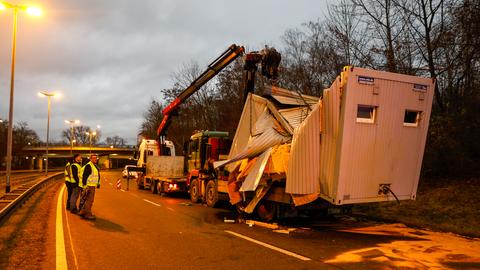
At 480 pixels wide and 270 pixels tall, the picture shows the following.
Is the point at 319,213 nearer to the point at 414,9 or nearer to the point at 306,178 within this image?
the point at 306,178

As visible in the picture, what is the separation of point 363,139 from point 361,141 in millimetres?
74

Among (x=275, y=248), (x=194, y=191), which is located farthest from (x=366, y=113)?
(x=194, y=191)

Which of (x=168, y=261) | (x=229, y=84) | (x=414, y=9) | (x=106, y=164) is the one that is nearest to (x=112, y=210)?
(x=168, y=261)

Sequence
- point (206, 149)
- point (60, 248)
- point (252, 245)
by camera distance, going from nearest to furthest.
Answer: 1. point (60, 248)
2. point (252, 245)
3. point (206, 149)

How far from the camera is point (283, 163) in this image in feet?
34.7

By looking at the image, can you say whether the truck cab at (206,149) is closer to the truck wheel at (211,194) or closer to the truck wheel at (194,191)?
the truck wheel at (194,191)

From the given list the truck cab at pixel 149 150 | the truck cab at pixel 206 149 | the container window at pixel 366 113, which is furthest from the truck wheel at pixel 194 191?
the truck cab at pixel 149 150

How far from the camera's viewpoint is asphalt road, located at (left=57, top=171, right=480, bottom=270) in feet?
23.3

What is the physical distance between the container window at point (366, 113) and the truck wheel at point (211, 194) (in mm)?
7203

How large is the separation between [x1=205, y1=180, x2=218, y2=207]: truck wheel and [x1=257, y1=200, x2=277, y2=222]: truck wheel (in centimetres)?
361

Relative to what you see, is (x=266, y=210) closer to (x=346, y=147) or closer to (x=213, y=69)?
(x=346, y=147)

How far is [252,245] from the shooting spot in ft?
28.3

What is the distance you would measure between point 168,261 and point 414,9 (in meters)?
16.7

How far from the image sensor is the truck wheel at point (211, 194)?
15680 millimetres
